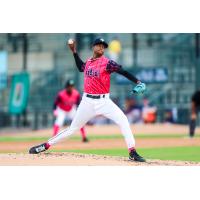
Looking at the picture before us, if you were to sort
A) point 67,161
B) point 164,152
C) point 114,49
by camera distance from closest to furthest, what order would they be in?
point 67,161
point 164,152
point 114,49

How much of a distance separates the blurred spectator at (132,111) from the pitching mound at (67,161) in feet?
41.1

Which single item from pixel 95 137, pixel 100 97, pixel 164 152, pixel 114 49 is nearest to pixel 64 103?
pixel 164 152

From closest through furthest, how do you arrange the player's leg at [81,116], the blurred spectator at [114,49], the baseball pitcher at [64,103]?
1. the player's leg at [81,116]
2. the baseball pitcher at [64,103]
3. the blurred spectator at [114,49]

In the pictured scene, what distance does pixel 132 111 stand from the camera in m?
23.0

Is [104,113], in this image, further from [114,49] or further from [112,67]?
[114,49]

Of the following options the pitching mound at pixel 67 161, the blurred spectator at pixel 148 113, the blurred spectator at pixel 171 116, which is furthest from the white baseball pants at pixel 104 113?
the blurred spectator at pixel 171 116

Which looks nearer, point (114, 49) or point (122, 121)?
point (122, 121)

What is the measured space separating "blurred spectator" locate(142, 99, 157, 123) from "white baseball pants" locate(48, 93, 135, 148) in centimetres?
1341

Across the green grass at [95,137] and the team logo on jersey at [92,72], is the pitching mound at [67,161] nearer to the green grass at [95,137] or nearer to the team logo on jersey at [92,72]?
the team logo on jersey at [92,72]

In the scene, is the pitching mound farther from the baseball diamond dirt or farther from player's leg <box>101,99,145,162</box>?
player's leg <box>101,99,145,162</box>

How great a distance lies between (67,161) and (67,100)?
557 cm

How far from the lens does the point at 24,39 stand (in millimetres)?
22312

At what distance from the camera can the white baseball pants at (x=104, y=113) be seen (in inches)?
371

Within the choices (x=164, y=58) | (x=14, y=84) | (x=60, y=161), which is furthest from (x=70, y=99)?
(x=164, y=58)
